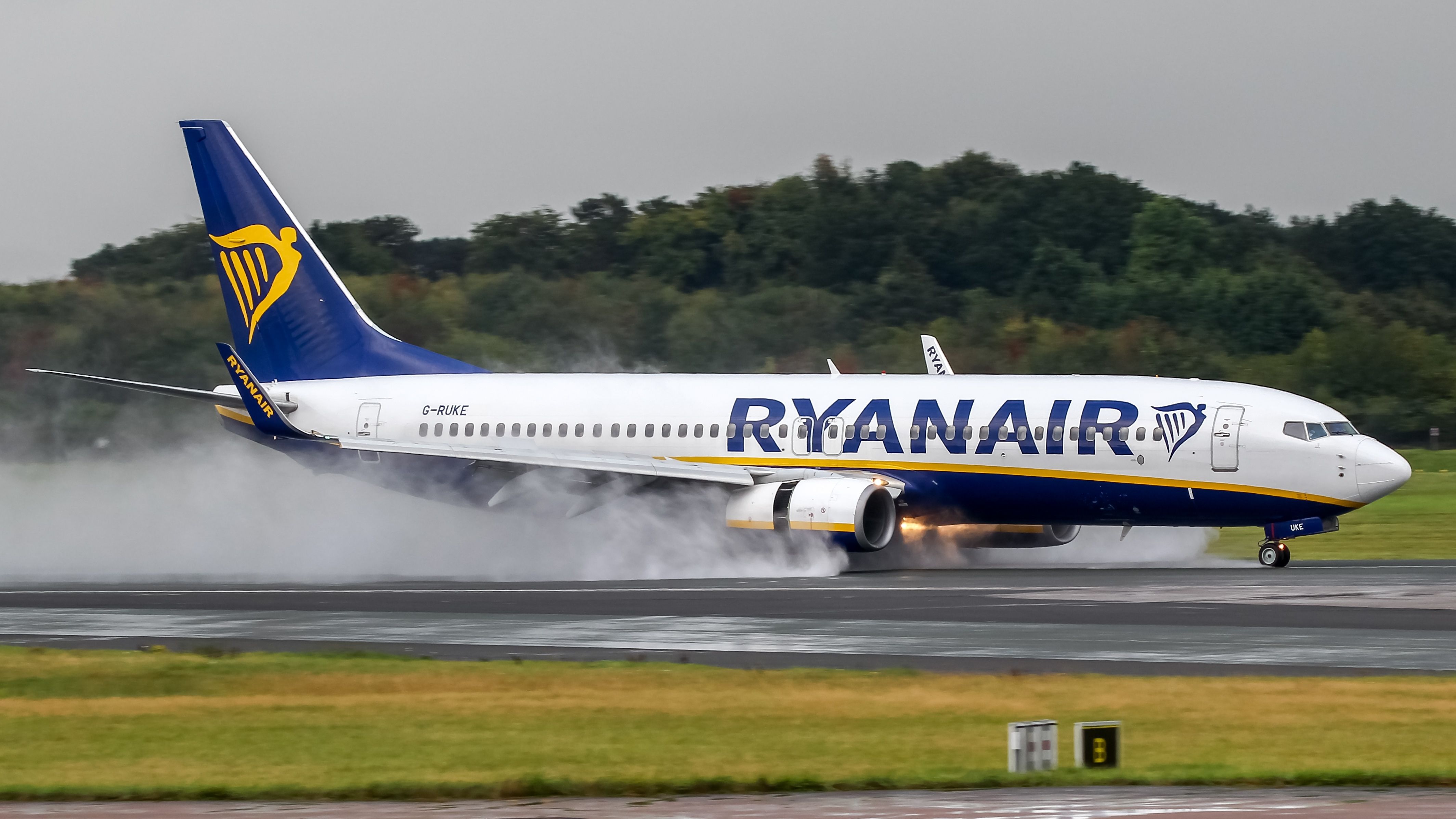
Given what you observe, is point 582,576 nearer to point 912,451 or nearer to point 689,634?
point 912,451

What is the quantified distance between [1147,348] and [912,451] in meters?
32.9

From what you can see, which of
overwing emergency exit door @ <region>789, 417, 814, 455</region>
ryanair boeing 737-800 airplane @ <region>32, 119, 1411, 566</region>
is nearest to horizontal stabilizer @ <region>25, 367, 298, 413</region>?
ryanair boeing 737-800 airplane @ <region>32, 119, 1411, 566</region>

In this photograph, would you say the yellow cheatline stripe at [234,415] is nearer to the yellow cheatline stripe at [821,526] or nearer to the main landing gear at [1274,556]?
the yellow cheatline stripe at [821,526]

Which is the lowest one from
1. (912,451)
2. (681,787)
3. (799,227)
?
(681,787)

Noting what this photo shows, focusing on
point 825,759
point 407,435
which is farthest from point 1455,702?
point 407,435

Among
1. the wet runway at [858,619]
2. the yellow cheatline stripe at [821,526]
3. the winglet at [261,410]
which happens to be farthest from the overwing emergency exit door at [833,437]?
the winglet at [261,410]

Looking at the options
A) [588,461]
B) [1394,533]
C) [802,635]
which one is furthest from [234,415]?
[1394,533]

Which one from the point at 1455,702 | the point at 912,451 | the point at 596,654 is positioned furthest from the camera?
the point at 912,451

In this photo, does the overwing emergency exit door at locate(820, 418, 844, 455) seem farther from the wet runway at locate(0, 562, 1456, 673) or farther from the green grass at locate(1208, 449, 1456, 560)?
the green grass at locate(1208, 449, 1456, 560)

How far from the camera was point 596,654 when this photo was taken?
21844 millimetres

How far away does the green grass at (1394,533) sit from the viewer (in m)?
39.9

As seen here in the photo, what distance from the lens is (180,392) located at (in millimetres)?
40844

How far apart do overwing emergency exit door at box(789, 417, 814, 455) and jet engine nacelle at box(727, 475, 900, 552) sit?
1092 millimetres

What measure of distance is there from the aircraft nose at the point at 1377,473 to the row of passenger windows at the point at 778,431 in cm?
83
